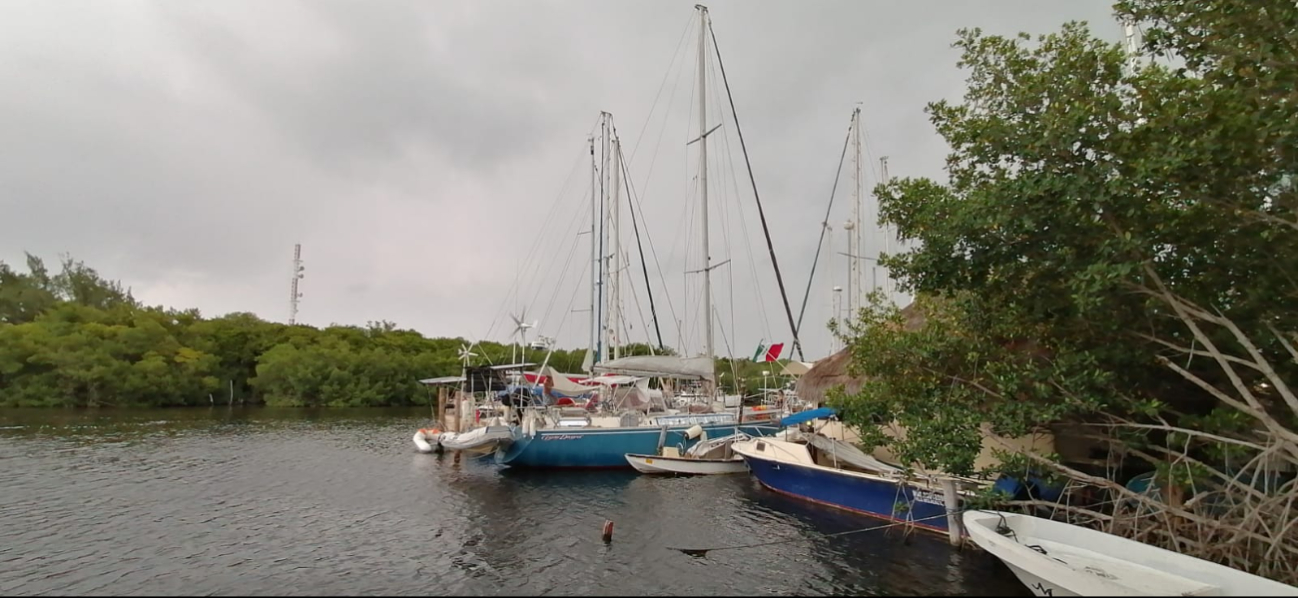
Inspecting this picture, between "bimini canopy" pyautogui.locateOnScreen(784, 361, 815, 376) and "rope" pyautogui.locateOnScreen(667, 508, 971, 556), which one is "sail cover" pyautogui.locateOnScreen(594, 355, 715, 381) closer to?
"bimini canopy" pyautogui.locateOnScreen(784, 361, 815, 376)

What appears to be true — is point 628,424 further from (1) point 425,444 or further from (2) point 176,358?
(2) point 176,358

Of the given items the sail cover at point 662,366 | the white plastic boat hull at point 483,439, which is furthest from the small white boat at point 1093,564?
the white plastic boat hull at point 483,439

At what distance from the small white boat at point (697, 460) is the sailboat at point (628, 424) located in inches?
22.3

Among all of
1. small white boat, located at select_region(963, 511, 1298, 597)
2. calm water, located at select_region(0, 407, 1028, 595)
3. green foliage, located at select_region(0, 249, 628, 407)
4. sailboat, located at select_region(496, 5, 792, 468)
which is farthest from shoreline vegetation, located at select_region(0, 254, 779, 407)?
small white boat, located at select_region(963, 511, 1298, 597)

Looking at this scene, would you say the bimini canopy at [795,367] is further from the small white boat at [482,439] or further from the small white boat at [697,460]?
the small white boat at [482,439]

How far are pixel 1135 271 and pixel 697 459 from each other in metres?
18.5

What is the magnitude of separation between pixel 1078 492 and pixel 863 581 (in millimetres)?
5344

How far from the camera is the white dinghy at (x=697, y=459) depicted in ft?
86.7

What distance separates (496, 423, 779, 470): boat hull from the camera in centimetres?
2648

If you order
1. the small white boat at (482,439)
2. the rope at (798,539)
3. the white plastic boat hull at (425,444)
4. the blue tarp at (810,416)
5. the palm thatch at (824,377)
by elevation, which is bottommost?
the rope at (798,539)

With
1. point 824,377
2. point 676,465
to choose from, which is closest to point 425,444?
point 676,465

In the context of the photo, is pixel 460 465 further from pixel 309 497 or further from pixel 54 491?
pixel 54 491

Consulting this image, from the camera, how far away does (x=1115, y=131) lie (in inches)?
420

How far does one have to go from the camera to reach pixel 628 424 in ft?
93.9
